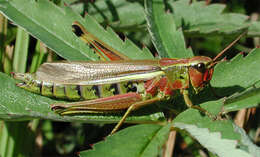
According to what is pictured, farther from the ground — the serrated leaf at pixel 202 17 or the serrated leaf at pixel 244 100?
the serrated leaf at pixel 202 17

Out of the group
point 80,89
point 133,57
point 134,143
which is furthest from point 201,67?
point 80,89

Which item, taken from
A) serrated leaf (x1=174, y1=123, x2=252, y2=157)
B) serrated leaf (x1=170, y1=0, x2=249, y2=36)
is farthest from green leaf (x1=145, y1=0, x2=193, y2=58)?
serrated leaf (x1=174, y1=123, x2=252, y2=157)

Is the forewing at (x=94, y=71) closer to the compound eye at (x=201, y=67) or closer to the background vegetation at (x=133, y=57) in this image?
the background vegetation at (x=133, y=57)

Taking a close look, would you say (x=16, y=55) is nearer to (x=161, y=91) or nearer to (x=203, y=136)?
(x=161, y=91)

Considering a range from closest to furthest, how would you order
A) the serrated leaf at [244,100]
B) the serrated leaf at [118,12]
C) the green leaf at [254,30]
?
the serrated leaf at [244,100], the green leaf at [254,30], the serrated leaf at [118,12]

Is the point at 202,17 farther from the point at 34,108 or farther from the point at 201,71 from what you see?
the point at 34,108

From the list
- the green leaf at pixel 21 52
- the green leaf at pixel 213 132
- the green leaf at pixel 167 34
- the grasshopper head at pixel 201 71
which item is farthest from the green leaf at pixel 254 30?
the green leaf at pixel 21 52

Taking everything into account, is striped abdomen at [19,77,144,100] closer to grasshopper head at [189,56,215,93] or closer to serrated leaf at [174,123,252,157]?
grasshopper head at [189,56,215,93]

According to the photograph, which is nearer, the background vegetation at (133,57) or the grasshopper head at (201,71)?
the background vegetation at (133,57)
